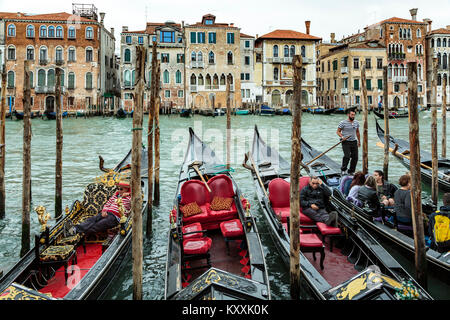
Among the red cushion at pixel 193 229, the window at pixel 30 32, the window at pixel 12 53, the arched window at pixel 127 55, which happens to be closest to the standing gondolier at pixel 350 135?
the red cushion at pixel 193 229

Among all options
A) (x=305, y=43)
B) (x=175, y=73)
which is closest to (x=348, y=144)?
(x=175, y=73)

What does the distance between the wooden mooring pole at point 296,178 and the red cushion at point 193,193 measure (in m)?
1.61

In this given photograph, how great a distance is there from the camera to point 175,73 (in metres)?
24.4

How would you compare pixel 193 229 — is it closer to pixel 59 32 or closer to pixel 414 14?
pixel 59 32

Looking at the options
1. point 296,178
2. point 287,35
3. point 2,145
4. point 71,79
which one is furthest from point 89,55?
point 296,178

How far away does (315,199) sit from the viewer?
3.70 m

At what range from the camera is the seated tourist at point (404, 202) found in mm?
3350

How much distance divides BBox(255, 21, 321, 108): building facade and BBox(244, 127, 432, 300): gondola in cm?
2191

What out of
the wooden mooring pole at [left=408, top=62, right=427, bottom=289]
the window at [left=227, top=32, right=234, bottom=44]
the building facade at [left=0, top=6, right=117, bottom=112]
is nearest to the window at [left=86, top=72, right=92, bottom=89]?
the building facade at [left=0, top=6, right=117, bottom=112]

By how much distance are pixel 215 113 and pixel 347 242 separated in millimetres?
20111

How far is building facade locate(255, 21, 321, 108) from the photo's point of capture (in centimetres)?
2528

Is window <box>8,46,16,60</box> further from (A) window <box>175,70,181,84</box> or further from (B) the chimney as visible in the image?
(B) the chimney

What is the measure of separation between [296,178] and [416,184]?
A: 898 mm
